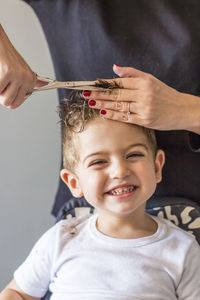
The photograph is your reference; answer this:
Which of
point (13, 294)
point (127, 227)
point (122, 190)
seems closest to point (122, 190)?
point (122, 190)

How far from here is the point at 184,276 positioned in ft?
3.28

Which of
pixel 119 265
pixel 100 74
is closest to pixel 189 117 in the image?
pixel 100 74

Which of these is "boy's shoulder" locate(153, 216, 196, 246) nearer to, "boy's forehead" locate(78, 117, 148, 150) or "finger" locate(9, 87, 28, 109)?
"boy's forehead" locate(78, 117, 148, 150)

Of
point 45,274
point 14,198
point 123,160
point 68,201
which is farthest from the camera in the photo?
point 14,198

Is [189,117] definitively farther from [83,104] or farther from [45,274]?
[45,274]

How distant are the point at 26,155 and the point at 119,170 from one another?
675 mm

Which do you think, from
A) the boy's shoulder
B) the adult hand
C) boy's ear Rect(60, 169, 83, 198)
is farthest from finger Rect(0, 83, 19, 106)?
the boy's shoulder

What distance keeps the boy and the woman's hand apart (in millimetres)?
44

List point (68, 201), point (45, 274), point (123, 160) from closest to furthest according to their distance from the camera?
point (123, 160) → point (45, 274) → point (68, 201)

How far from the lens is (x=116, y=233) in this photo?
3.48 ft

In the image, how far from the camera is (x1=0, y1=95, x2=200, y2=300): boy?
0.98 metres

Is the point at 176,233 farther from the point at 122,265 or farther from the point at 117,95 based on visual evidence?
A: the point at 117,95

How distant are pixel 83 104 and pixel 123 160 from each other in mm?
202

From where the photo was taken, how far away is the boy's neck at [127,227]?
41.3 inches
